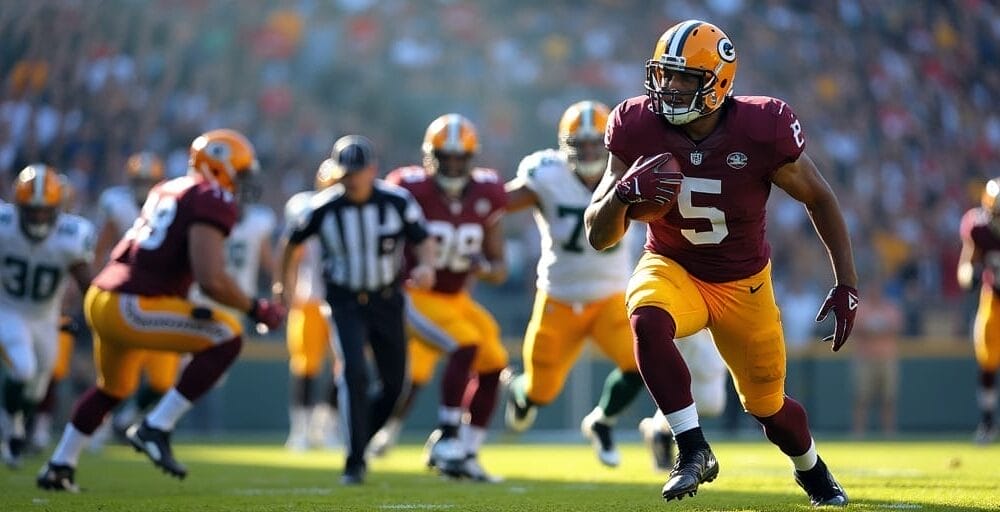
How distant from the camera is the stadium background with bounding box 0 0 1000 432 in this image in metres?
15.0

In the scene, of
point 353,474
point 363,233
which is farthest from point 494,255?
point 353,474

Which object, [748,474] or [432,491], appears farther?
[748,474]

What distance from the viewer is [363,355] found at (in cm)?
754

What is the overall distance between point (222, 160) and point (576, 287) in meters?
2.05

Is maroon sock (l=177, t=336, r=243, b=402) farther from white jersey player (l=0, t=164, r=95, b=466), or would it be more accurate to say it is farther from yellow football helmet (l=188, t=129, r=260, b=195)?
white jersey player (l=0, t=164, r=95, b=466)

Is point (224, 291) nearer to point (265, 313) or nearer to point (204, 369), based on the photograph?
point (265, 313)

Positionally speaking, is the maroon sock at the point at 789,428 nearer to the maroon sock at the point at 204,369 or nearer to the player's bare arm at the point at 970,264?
the maroon sock at the point at 204,369

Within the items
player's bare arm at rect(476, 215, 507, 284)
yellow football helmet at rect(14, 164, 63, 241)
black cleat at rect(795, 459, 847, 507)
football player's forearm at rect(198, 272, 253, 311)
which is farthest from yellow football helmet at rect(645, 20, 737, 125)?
yellow football helmet at rect(14, 164, 63, 241)

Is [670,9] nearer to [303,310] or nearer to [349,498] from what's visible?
[303,310]

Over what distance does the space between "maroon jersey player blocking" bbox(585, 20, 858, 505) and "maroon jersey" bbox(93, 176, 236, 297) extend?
243 cm

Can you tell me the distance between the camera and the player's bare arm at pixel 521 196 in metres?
8.13

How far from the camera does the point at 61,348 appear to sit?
10914 millimetres

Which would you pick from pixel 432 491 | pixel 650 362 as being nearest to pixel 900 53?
pixel 432 491

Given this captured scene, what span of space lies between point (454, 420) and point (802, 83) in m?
10.9
